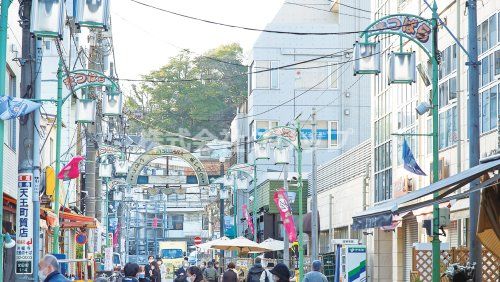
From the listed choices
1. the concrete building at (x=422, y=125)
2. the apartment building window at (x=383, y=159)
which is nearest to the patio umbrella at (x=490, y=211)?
the concrete building at (x=422, y=125)

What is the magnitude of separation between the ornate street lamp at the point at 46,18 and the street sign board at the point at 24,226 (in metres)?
3.18

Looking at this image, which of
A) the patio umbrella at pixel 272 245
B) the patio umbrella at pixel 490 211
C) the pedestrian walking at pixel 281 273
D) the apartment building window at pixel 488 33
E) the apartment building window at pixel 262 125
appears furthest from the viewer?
the apartment building window at pixel 262 125

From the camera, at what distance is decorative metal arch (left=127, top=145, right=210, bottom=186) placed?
207ft

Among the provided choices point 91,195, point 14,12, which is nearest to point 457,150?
point 14,12

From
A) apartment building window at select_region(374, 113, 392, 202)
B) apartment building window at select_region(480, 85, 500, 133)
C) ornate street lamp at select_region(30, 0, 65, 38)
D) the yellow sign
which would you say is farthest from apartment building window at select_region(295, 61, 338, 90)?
ornate street lamp at select_region(30, 0, 65, 38)

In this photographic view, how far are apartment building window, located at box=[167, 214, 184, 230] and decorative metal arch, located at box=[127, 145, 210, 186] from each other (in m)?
90.1

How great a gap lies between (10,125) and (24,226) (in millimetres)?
12012

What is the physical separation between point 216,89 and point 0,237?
8659cm

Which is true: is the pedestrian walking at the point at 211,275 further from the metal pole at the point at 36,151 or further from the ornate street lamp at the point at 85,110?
the metal pole at the point at 36,151

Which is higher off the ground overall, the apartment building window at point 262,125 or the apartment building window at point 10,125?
the apartment building window at point 262,125

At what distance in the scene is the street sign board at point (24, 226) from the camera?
71.9 ft

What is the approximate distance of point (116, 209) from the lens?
99.8 m

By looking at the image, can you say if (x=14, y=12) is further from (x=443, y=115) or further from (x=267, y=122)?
(x=267, y=122)

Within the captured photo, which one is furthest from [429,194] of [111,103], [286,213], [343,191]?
[343,191]
